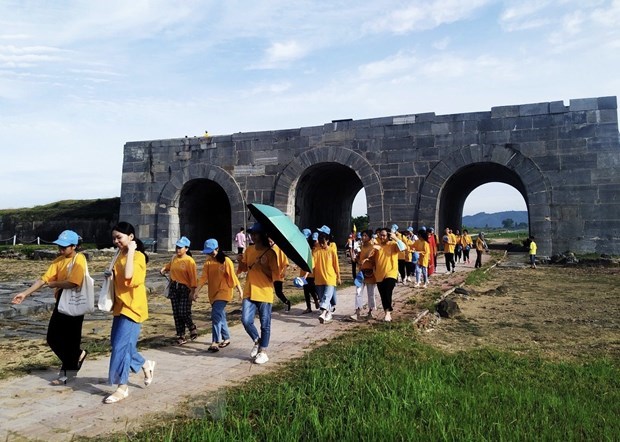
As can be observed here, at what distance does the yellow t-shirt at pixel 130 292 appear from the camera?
4398 mm

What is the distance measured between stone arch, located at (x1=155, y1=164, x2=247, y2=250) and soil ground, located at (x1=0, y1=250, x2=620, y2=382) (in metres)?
6.55

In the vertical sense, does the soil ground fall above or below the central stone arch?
below

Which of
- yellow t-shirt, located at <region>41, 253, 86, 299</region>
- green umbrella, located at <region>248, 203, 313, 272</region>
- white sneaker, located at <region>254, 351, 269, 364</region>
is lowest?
white sneaker, located at <region>254, 351, 269, 364</region>

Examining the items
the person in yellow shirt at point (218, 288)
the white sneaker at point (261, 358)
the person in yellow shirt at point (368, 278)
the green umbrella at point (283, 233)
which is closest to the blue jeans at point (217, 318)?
the person in yellow shirt at point (218, 288)

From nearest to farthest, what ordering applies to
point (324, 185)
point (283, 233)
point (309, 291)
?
point (283, 233) < point (309, 291) < point (324, 185)

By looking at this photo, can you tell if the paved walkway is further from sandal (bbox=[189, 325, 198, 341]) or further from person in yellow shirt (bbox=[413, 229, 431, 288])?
person in yellow shirt (bbox=[413, 229, 431, 288])

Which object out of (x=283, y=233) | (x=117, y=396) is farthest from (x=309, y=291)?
(x=117, y=396)

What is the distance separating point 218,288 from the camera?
20.5 ft

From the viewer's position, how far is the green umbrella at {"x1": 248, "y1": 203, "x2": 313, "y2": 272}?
532 cm

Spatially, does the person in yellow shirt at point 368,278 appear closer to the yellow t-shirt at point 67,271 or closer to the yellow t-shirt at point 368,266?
the yellow t-shirt at point 368,266

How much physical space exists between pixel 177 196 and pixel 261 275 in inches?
575

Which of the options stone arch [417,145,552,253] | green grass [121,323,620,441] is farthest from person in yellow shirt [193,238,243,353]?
stone arch [417,145,552,253]

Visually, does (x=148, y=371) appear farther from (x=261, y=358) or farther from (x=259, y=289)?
(x=259, y=289)

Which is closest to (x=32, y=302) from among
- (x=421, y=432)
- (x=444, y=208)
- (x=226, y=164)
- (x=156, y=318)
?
(x=156, y=318)
